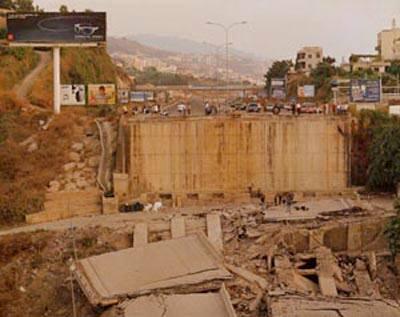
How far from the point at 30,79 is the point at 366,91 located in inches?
936

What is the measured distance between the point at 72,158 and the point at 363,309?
66.2ft

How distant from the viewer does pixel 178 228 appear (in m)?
27.4

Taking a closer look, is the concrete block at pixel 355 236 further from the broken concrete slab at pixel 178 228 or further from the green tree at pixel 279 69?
the green tree at pixel 279 69

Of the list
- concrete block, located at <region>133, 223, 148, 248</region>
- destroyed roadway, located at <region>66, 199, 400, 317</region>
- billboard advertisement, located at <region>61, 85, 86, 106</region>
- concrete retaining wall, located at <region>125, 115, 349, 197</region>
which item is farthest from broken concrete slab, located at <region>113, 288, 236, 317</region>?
billboard advertisement, located at <region>61, 85, 86, 106</region>

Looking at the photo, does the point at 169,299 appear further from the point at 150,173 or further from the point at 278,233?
the point at 150,173

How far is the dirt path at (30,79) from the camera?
47.6 m

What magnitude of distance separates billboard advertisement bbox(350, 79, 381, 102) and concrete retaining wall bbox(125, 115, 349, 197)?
434 cm

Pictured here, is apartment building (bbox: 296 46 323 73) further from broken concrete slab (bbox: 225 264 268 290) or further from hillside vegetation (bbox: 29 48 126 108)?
broken concrete slab (bbox: 225 264 268 290)

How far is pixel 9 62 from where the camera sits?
50094 millimetres

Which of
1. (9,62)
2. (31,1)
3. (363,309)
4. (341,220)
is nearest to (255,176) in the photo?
(341,220)

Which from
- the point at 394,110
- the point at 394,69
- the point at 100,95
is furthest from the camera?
the point at 394,69

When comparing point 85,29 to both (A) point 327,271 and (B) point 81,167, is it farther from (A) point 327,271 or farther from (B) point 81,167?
(A) point 327,271

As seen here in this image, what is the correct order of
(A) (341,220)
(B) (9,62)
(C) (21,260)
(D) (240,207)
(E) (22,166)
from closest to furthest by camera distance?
(C) (21,260)
(A) (341,220)
(D) (240,207)
(E) (22,166)
(B) (9,62)

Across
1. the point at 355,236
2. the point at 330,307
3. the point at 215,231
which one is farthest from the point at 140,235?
the point at 330,307
